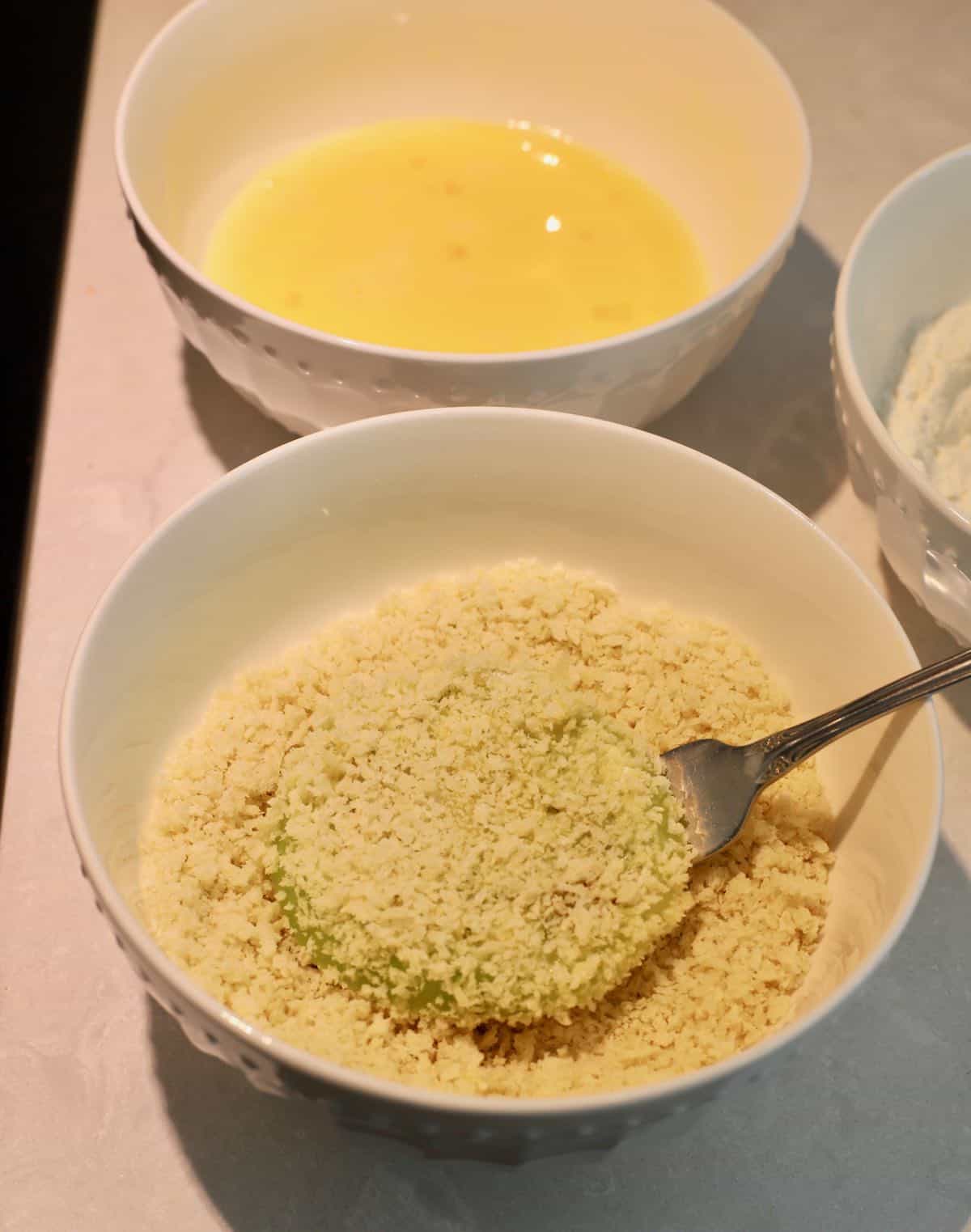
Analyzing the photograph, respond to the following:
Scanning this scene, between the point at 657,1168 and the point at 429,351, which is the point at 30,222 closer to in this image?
the point at 429,351

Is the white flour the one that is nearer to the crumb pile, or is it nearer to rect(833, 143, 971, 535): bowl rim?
rect(833, 143, 971, 535): bowl rim

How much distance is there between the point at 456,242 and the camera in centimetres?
102

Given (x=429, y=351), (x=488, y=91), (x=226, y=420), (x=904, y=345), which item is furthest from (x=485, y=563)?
(x=488, y=91)

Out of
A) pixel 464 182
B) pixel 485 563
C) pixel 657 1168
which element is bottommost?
pixel 657 1168

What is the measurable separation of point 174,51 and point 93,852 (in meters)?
0.74

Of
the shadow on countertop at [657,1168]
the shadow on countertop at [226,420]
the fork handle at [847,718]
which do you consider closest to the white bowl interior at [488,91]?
the shadow on countertop at [226,420]

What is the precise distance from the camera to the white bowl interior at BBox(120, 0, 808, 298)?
0.99 meters

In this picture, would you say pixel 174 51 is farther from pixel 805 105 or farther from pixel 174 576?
pixel 805 105

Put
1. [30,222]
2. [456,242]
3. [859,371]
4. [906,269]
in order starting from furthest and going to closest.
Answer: [30,222] → [456,242] → [906,269] → [859,371]

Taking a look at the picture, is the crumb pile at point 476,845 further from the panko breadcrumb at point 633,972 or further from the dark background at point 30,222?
the dark background at point 30,222

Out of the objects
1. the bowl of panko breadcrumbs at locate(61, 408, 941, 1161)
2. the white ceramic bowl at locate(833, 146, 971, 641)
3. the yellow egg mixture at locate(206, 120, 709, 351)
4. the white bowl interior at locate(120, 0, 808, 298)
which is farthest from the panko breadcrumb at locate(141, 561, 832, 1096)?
the white bowl interior at locate(120, 0, 808, 298)

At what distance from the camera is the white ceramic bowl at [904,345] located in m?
0.73

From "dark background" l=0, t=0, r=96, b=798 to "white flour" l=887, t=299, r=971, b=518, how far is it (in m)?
0.68

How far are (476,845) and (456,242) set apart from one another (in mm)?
597
